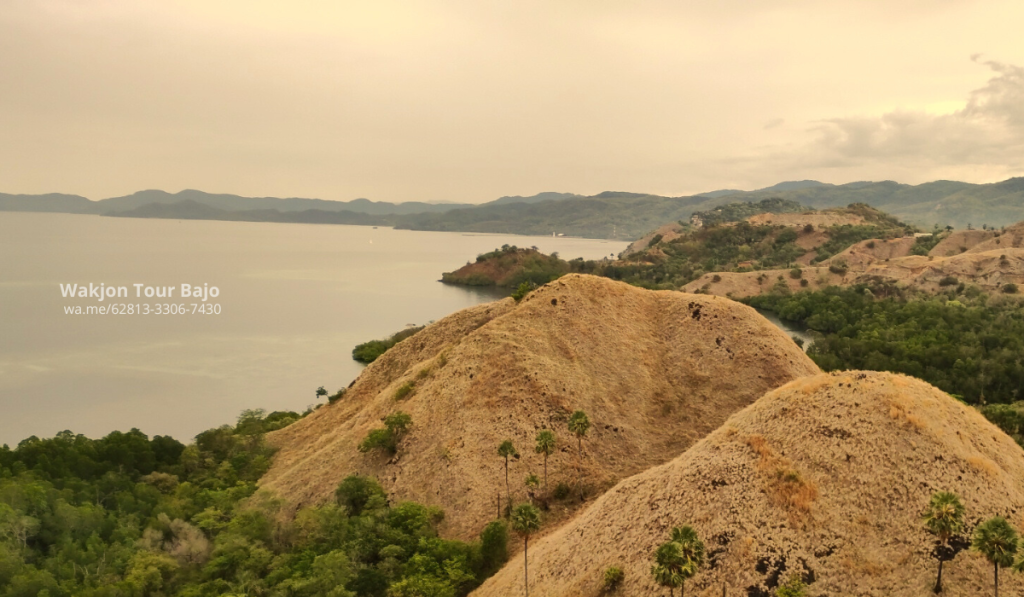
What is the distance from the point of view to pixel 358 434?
49625 millimetres

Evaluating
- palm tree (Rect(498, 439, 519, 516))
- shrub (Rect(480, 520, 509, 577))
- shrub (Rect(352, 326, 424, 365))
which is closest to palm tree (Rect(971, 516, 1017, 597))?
shrub (Rect(480, 520, 509, 577))

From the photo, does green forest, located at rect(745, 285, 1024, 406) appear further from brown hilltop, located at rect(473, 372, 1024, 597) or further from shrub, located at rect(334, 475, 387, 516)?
shrub, located at rect(334, 475, 387, 516)

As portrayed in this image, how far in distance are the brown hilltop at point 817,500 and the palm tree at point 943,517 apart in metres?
1.10

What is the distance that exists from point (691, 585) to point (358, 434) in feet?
101

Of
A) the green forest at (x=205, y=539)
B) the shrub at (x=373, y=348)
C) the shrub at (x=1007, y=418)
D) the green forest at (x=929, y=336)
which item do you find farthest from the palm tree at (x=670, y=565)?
the shrub at (x=373, y=348)

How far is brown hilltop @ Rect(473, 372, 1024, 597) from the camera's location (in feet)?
81.7

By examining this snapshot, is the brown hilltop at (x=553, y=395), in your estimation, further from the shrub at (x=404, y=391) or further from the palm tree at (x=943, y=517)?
the palm tree at (x=943, y=517)

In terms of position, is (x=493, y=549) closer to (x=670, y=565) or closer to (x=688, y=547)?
(x=688, y=547)

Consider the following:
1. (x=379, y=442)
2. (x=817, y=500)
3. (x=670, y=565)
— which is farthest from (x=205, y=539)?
(x=817, y=500)

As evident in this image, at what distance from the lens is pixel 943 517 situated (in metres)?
23.3

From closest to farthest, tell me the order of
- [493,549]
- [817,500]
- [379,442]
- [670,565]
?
[670,565] < [817,500] < [493,549] < [379,442]

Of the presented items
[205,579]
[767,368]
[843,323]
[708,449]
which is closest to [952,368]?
[843,323]

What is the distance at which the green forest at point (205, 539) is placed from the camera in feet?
115

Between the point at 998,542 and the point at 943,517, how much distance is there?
173 centimetres
